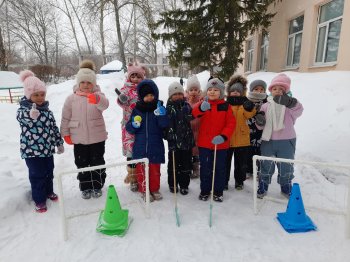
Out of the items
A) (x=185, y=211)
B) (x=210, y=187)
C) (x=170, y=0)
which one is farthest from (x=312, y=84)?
(x=170, y=0)

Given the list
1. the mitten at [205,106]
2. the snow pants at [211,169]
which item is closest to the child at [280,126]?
the snow pants at [211,169]

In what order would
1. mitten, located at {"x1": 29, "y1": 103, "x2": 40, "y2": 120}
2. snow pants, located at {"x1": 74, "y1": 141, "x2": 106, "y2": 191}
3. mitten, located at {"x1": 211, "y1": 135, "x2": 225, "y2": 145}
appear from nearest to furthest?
mitten, located at {"x1": 29, "y1": 103, "x2": 40, "y2": 120}
mitten, located at {"x1": 211, "y1": 135, "x2": 225, "y2": 145}
snow pants, located at {"x1": 74, "y1": 141, "x2": 106, "y2": 191}

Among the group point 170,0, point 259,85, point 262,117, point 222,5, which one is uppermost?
point 170,0

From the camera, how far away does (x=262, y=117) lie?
3.36m

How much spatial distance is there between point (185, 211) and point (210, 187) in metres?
0.52

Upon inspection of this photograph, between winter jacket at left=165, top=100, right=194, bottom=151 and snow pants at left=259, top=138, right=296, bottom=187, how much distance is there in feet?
3.56

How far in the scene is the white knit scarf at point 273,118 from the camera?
330 cm

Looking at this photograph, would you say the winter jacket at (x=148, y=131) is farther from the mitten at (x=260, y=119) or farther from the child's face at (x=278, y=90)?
the child's face at (x=278, y=90)

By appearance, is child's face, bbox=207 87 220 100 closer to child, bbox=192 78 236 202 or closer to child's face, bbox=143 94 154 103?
child, bbox=192 78 236 202

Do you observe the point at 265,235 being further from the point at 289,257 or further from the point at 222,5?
the point at 222,5

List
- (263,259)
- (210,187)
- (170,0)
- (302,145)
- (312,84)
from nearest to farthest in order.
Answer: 1. (263,259)
2. (210,187)
3. (302,145)
4. (312,84)
5. (170,0)

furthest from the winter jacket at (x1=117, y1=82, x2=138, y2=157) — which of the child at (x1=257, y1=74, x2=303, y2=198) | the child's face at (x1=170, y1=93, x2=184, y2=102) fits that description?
the child at (x1=257, y1=74, x2=303, y2=198)

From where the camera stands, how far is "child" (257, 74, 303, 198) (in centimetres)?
329

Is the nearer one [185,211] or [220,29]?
[185,211]
